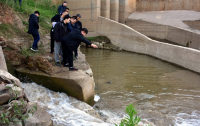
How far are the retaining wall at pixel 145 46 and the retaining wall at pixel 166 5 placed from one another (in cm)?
664

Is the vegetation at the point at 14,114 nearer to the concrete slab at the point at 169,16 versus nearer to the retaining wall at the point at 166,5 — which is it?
the concrete slab at the point at 169,16

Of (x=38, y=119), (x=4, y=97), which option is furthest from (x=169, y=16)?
(x=4, y=97)

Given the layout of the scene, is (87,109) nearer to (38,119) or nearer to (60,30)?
(38,119)

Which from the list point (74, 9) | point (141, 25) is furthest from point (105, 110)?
point (74, 9)

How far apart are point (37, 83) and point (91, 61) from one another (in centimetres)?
559

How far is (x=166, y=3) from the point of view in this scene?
19047 millimetres

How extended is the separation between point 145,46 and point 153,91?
7213mm

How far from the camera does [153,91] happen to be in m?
6.43

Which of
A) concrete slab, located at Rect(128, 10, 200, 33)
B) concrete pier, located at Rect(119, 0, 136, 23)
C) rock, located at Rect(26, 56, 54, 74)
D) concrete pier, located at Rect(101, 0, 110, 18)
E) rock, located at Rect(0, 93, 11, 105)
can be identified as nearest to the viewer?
rock, located at Rect(0, 93, 11, 105)

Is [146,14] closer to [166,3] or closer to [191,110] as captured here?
[166,3]

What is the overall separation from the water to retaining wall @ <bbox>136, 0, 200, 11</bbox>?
1130 cm

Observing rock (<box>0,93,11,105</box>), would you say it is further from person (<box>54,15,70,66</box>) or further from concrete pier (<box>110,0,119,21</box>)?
concrete pier (<box>110,0,119,21</box>)

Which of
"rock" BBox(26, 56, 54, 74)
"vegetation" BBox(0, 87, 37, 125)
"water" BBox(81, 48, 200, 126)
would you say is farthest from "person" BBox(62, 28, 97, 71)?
"vegetation" BBox(0, 87, 37, 125)

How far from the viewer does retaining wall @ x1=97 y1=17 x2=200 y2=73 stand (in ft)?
29.6
